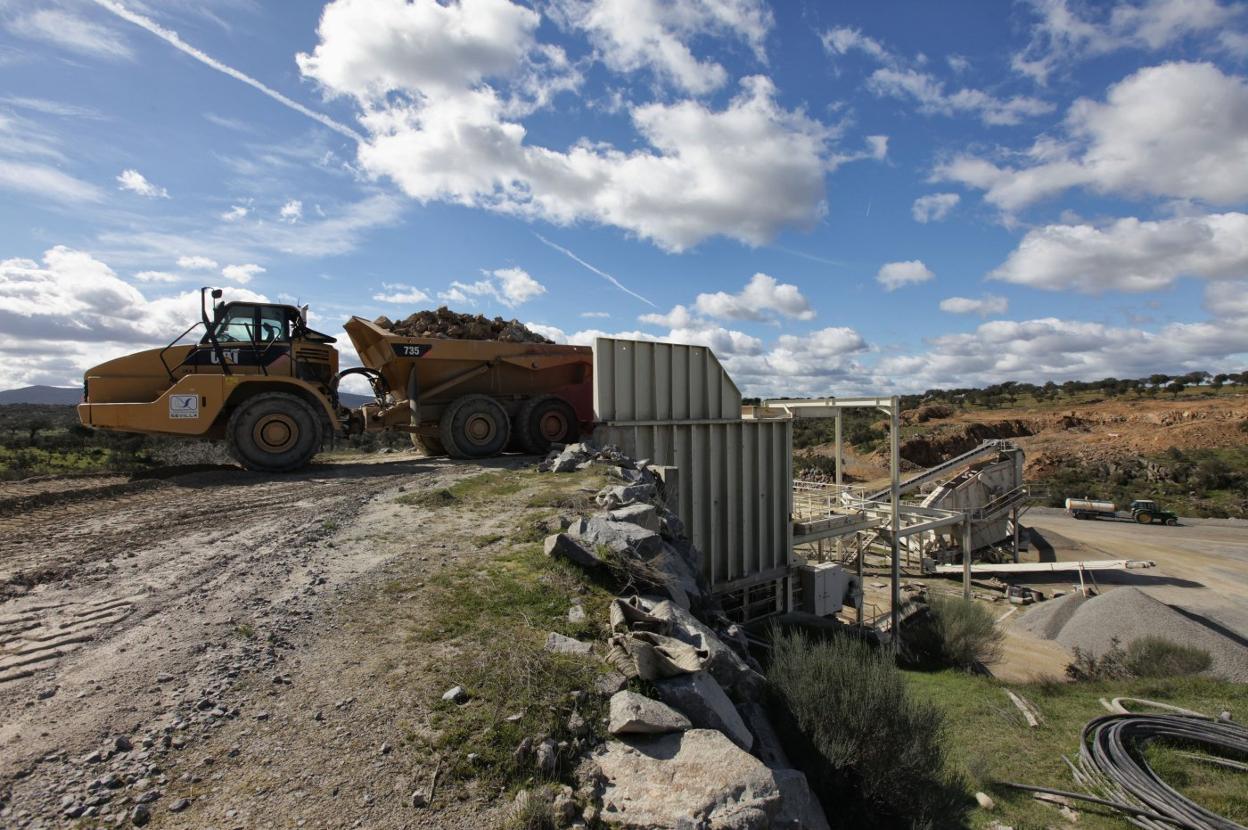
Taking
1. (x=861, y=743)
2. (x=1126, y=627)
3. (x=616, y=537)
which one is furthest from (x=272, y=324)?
(x=1126, y=627)

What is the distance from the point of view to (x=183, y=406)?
31.1ft

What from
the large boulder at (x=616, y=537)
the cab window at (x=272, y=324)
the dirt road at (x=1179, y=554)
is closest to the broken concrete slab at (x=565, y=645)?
the large boulder at (x=616, y=537)

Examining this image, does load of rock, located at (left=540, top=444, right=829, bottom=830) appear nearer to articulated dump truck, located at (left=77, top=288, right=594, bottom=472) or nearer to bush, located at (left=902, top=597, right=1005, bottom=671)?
articulated dump truck, located at (left=77, top=288, right=594, bottom=472)

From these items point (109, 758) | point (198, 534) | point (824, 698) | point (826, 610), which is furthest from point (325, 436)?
point (826, 610)

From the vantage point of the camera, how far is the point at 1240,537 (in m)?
25.0

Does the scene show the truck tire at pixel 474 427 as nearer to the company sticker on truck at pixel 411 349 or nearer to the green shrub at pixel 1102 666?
the company sticker on truck at pixel 411 349

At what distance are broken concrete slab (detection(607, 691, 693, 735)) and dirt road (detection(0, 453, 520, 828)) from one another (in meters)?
1.05

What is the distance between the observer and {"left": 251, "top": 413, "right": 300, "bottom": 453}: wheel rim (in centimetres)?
988

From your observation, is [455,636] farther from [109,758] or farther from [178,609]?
[178,609]

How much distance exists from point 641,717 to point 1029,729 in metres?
8.32

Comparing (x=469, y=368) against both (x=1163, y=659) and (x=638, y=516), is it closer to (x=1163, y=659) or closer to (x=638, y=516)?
(x=638, y=516)

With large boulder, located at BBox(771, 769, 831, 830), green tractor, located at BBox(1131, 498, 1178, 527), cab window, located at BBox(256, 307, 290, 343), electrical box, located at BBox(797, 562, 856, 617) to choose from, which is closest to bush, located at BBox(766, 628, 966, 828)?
large boulder, located at BBox(771, 769, 831, 830)

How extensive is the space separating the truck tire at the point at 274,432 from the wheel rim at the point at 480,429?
8.33 feet

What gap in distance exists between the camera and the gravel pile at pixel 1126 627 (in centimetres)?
1254
